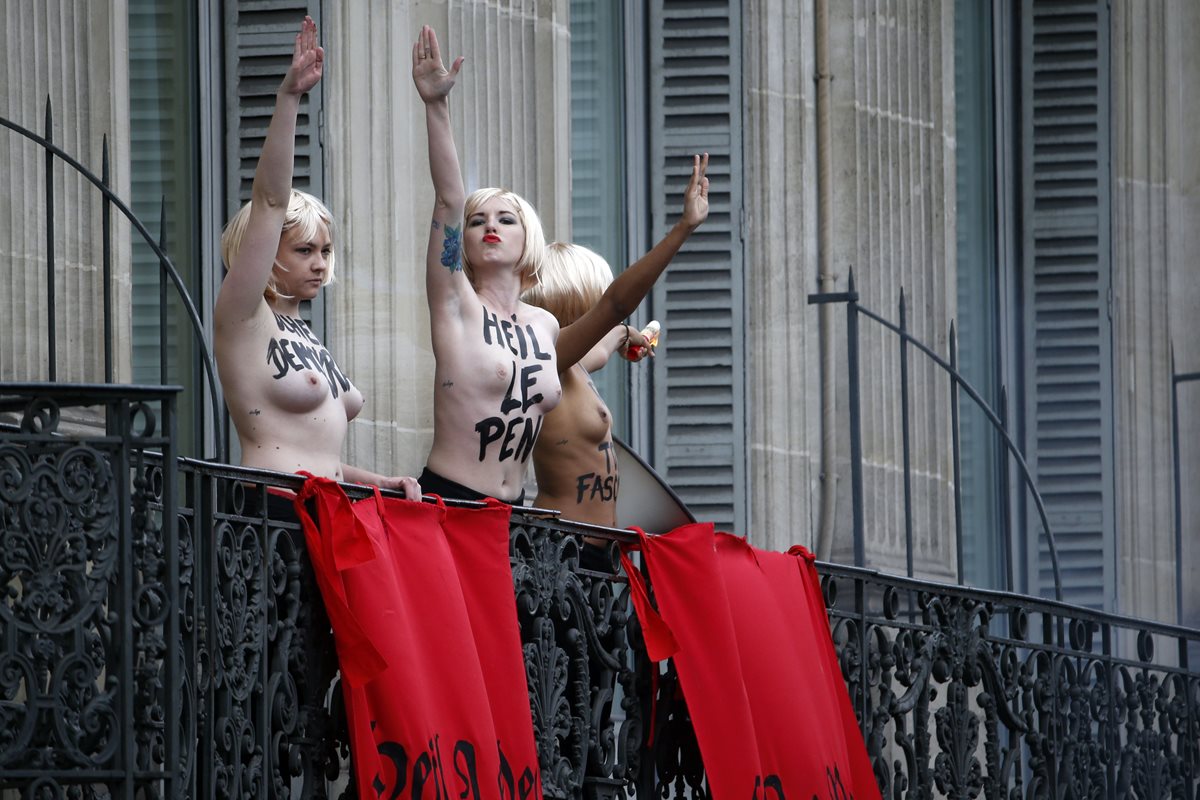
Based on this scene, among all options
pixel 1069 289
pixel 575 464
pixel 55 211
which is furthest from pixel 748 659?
pixel 1069 289

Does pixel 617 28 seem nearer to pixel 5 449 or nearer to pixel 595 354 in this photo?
pixel 595 354

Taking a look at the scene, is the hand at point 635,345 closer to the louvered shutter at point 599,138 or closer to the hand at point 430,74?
the hand at point 430,74

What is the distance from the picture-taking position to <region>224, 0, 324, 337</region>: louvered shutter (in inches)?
400

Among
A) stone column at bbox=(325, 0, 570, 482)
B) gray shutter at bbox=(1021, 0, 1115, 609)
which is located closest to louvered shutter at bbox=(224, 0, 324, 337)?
stone column at bbox=(325, 0, 570, 482)

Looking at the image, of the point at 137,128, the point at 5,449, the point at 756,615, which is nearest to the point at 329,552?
the point at 5,449

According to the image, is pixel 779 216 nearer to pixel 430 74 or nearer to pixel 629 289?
pixel 629 289

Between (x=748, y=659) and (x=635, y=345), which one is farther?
(x=635, y=345)

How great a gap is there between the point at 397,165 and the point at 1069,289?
16.8ft

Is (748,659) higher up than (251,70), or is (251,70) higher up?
(251,70)

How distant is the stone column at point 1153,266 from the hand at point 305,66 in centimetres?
795

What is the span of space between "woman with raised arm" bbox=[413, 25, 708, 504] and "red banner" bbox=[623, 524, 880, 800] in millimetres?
575

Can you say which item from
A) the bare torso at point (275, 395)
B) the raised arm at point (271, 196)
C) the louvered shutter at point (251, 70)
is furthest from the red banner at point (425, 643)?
the louvered shutter at point (251, 70)

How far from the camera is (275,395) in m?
6.62

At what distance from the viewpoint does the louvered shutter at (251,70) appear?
400 inches
